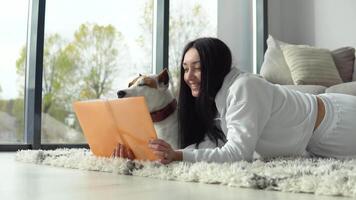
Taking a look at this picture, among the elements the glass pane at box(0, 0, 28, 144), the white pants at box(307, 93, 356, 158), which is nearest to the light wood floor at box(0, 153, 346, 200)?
the white pants at box(307, 93, 356, 158)

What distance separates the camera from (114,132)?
4.90 ft

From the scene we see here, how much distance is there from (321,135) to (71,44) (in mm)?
1898

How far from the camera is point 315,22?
390 centimetres

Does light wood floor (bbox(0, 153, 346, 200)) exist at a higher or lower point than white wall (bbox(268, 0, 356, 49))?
lower

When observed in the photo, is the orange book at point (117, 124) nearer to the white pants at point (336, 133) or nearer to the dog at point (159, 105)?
the dog at point (159, 105)

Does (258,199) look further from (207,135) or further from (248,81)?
(207,135)

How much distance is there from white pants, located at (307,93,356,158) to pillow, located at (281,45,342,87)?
1468 millimetres

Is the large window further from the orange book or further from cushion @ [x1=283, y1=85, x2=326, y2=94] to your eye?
the orange book

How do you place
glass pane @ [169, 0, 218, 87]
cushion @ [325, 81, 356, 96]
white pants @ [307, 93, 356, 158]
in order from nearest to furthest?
white pants @ [307, 93, 356, 158], cushion @ [325, 81, 356, 96], glass pane @ [169, 0, 218, 87]

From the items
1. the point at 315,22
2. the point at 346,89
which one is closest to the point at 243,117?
the point at 346,89

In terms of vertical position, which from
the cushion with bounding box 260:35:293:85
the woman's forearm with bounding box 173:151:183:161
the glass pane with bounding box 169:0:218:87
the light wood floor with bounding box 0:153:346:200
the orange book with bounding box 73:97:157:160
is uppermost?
the glass pane with bounding box 169:0:218:87

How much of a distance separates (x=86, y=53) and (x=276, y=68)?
138cm

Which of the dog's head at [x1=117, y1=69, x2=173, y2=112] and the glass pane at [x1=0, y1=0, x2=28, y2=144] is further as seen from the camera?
the glass pane at [x1=0, y1=0, x2=28, y2=144]

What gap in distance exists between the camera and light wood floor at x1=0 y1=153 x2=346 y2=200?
3.02 feet
